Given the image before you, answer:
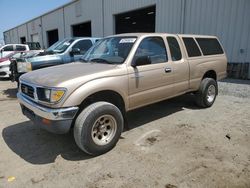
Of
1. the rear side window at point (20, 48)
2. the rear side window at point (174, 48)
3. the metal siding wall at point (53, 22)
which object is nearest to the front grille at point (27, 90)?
the rear side window at point (174, 48)

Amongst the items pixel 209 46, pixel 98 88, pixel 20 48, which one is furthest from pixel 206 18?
pixel 20 48

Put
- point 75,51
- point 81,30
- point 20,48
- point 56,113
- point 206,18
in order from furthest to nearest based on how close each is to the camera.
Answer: point 81,30 → point 20,48 → point 206,18 → point 75,51 → point 56,113

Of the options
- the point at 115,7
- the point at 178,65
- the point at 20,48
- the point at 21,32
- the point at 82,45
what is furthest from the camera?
the point at 21,32

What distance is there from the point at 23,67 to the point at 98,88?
467 cm

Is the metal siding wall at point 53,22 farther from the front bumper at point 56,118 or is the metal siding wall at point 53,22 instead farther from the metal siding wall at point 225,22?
the front bumper at point 56,118

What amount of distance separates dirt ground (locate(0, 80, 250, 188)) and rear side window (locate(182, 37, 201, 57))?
150 centimetres

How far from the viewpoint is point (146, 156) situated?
3576 mm

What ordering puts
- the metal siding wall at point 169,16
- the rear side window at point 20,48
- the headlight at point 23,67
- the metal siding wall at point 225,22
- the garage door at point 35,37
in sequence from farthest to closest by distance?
the garage door at point 35,37
the rear side window at point 20,48
the metal siding wall at point 169,16
the metal siding wall at point 225,22
the headlight at point 23,67

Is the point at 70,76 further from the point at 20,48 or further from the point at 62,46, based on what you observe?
the point at 20,48

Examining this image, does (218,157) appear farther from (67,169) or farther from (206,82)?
(206,82)

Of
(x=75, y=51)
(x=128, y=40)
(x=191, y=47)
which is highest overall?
(x=128, y=40)

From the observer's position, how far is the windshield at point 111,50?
13.7 ft

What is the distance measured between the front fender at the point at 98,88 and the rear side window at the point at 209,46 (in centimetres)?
295

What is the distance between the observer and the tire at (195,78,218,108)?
229 inches
